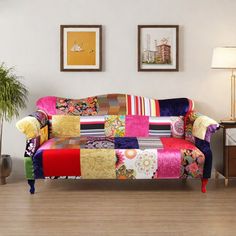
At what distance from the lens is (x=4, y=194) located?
4.04m

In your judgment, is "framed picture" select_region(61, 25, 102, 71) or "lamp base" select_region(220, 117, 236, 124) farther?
"framed picture" select_region(61, 25, 102, 71)

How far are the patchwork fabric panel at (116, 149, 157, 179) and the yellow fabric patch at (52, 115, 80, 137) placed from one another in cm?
76

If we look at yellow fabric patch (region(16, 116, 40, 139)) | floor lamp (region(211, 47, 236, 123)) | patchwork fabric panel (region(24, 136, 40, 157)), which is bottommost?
patchwork fabric panel (region(24, 136, 40, 157))

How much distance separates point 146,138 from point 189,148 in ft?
1.70

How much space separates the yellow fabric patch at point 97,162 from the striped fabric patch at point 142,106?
0.81 m

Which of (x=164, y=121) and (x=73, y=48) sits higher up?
(x=73, y=48)

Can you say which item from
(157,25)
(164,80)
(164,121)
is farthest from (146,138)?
(157,25)

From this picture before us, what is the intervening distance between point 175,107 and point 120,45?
3.01 ft

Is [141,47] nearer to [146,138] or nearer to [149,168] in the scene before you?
[146,138]

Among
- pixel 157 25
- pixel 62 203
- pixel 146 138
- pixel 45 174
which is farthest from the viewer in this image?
pixel 157 25

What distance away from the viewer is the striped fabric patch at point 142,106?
4609mm

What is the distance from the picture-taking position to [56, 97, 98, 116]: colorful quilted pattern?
4582 millimetres

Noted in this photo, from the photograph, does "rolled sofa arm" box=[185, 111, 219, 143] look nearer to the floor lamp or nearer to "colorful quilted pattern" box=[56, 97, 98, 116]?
the floor lamp

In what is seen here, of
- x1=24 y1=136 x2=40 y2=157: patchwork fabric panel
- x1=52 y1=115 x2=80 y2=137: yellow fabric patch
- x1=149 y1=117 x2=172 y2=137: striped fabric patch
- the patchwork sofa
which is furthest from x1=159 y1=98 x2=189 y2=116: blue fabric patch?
x1=24 y1=136 x2=40 y2=157: patchwork fabric panel
